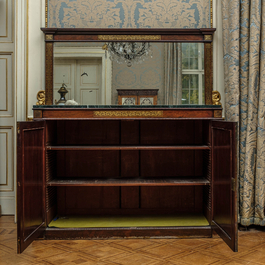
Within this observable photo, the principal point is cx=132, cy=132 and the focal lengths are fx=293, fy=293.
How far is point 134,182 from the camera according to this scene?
2475mm

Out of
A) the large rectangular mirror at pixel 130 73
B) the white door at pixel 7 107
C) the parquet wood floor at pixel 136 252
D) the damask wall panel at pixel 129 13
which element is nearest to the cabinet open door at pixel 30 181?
the parquet wood floor at pixel 136 252

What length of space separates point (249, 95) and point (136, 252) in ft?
5.28

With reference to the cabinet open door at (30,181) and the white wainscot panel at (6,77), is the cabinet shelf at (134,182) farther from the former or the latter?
the white wainscot panel at (6,77)

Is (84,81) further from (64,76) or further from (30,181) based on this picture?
(30,181)

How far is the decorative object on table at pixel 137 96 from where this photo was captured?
2723 millimetres

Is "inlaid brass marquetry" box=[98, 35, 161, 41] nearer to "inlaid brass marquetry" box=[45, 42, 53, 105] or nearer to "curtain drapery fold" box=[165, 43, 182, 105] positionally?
"curtain drapery fold" box=[165, 43, 182, 105]

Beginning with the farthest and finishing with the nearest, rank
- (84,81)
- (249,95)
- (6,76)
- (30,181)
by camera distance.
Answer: (6,76), (84,81), (249,95), (30,181)

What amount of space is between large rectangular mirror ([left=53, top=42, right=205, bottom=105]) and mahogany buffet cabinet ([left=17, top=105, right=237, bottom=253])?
0.85 feet

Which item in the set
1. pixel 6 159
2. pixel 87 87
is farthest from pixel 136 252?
pixel 6 159

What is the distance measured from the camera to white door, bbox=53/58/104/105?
8.94 ft

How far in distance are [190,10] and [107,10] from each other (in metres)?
0.81

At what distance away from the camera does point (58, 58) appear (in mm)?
2807

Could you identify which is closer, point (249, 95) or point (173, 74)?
point (249, 95)

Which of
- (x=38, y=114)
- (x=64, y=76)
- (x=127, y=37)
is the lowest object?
(x=38, y=114)
